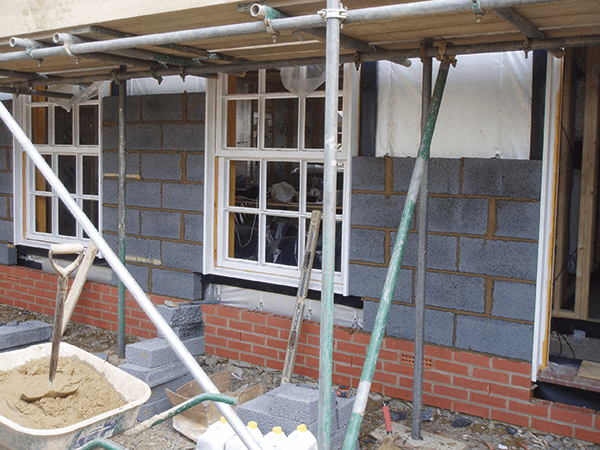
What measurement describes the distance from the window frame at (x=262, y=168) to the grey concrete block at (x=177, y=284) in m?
0.19

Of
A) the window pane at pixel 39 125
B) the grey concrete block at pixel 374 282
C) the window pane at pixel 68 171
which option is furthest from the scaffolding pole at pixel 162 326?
the window pane at pixel 39 125

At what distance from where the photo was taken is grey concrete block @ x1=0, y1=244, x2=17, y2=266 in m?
7.27

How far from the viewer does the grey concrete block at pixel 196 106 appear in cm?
552

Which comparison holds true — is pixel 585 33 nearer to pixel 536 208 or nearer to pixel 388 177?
pixel 536 208

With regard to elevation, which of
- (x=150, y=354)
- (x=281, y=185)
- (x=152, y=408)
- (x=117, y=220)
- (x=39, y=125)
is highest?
(x=39, y=125)

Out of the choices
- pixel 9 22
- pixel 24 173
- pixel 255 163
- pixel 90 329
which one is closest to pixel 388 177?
pixel 255 163

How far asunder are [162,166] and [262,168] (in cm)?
112

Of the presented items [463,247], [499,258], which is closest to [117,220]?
[463,247]

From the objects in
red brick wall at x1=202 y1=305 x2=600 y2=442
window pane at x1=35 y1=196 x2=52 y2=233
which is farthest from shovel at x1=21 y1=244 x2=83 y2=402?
window pane at x1=35 y1=196 x2=52 y2=233

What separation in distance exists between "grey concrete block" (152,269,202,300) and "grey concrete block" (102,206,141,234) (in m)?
0.50

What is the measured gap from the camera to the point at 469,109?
4312 mm

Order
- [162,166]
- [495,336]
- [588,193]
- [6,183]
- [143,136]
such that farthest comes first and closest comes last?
[6,183] → [143,136] → [162,166] → [588,193] → [495,336]

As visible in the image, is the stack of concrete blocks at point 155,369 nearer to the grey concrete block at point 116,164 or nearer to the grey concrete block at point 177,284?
the grey concrete block at point 177,284

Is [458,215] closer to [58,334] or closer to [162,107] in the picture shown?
[58,334]
